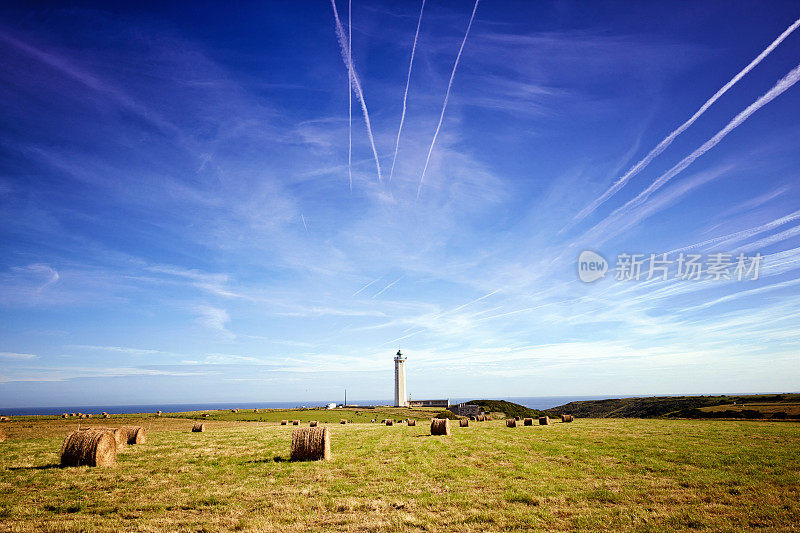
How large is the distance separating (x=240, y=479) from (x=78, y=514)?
5136 millimetres

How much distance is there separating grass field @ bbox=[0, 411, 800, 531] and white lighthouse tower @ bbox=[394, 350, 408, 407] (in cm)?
10637

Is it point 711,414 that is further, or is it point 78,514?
point 711,414

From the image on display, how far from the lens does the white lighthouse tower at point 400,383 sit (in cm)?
12569

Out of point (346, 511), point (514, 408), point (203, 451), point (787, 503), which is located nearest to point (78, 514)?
point (346, 511)

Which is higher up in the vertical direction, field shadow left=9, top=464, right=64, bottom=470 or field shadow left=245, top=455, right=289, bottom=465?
field shadow left=9, top=464, right=64, bottom=470

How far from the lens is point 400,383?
126 meters

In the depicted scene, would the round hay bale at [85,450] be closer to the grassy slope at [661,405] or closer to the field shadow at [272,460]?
the field shadow at [272,460]

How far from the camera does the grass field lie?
10.3 m

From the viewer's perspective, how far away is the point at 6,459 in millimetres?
20141

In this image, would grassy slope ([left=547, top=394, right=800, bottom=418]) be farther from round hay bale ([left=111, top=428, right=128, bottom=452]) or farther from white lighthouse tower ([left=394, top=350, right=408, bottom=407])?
round hay bale ([left=111, top=428, right=128, bottom=452])

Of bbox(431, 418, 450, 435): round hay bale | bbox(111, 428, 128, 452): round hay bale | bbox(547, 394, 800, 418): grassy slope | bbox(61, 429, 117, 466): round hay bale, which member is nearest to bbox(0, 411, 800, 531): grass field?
bbox(61, 429, 117, 466): round hay bale

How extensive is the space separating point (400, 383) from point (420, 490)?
11586cm

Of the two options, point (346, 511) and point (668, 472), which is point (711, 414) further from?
point (346, 511)

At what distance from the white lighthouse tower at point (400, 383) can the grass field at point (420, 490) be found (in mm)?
106375
